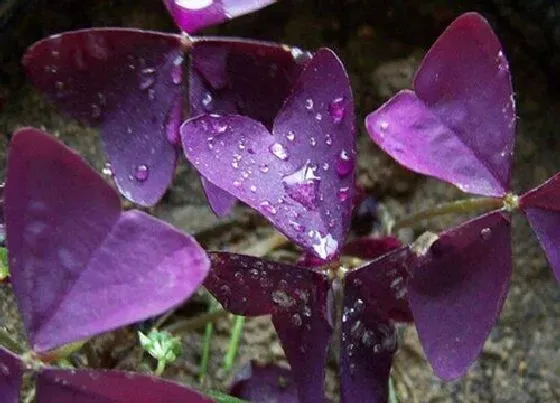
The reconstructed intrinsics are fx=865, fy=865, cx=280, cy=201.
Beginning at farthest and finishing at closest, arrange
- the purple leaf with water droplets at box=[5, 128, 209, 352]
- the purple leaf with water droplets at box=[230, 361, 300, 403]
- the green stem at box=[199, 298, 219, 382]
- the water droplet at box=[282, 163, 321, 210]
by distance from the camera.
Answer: the green stem at box=[199, 298, 219, 382]
the purple leaf with water droplets at box=[230, 361, 300, 403]
the water droplet at box=[282, 163, 321, 210]
the purple leaf with water droplets at box=[5, 128, 209, 352]

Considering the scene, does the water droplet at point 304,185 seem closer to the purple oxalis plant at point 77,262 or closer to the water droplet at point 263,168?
A: the water droplet at point 263,168

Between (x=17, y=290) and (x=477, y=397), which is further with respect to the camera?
(x=477, y=397)

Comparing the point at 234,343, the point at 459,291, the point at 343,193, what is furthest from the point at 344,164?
the point at 234,343

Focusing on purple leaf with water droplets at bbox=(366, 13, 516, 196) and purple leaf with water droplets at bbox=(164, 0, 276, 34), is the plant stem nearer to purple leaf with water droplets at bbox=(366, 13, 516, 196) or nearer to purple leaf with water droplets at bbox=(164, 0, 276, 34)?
purple leaf with water droplets at bbox=(366, 13, 516, 196)

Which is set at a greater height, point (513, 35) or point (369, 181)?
point (513, 35)

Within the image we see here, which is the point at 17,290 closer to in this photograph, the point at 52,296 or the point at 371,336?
the point at 52,296

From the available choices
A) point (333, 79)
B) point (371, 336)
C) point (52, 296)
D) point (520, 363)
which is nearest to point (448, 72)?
point (333, 79)

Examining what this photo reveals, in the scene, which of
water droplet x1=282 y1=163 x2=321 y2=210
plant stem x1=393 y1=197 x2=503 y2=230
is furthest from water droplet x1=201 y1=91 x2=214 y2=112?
plant stem x1=393 y1=197 x2=503 y2=230
